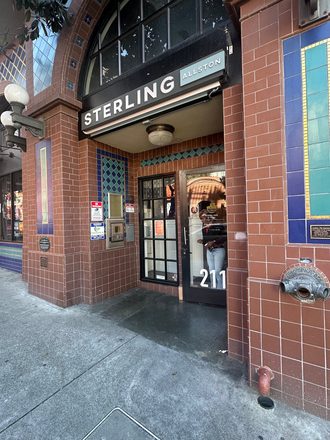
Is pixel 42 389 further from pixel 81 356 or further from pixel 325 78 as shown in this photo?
pixel 325 78

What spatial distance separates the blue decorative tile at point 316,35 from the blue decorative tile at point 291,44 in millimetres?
36

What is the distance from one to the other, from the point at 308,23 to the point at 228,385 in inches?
127

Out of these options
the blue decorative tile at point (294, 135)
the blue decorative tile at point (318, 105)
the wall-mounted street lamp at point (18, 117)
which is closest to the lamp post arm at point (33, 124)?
the wall-mounted street lamp at point (18, 117)

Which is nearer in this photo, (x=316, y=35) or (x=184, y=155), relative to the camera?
(x=316, y=35)

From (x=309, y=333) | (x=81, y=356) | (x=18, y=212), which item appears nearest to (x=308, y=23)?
(x=309, y=333)

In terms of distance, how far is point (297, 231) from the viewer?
1.84 meters

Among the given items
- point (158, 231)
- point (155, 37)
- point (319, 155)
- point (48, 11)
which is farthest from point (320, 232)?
point (48, 11)

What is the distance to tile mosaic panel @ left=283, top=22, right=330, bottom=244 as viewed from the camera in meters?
1.74

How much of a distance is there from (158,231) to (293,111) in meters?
3.29

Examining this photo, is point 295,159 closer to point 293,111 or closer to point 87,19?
point 293,111

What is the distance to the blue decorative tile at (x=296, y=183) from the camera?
1.82m

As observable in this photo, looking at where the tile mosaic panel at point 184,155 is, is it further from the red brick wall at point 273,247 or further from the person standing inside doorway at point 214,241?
the red brick wall at point 273,247

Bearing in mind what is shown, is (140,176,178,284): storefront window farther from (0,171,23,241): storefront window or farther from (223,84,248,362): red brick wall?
(0,171,23,241): storefront window

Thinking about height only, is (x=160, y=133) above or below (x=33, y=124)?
below
